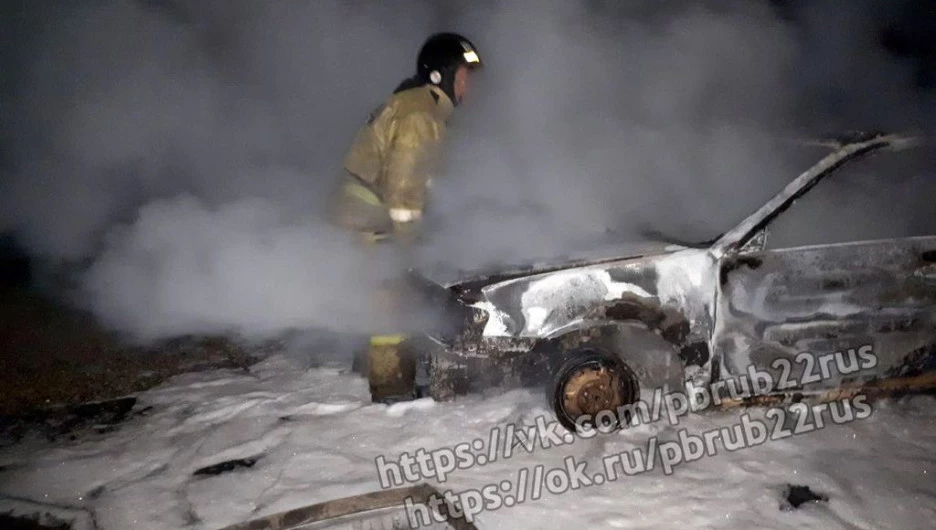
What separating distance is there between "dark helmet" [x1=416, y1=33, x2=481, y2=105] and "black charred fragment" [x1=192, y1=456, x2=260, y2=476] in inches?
100

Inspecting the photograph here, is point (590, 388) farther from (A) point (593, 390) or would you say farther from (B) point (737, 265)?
(B) point (737, 265)

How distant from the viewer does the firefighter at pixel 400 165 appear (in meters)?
3.63

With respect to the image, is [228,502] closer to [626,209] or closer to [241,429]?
[241,429]

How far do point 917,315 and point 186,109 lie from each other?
11.8m

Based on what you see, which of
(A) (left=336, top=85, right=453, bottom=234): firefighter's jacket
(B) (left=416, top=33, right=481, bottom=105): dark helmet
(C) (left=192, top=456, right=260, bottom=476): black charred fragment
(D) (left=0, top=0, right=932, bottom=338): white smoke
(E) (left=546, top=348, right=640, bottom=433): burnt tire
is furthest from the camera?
(D) (left=0, top=0, right=932, bottom=338): white smoke

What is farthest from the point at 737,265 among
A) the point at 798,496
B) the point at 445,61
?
the point at 445,61

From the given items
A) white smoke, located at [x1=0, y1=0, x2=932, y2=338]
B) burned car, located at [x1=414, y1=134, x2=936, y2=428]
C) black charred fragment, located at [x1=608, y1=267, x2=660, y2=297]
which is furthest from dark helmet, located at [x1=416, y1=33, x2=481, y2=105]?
black charred fragment, located at [x1=608, y1=267, x2=660, y2=297]

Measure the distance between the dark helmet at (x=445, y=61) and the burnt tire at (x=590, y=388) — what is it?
6.21ft

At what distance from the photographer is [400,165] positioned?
3.62 m

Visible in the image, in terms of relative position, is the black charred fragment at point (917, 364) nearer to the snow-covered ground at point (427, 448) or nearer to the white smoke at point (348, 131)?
the snow-covered ground at point (427, 448)

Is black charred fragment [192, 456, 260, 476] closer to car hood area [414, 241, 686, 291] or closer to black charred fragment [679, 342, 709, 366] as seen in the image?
car hood area [414, 241, 686, 291]

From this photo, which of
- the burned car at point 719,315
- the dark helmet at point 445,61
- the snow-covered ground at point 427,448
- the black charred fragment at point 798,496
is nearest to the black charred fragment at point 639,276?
the burned car at point 719,315

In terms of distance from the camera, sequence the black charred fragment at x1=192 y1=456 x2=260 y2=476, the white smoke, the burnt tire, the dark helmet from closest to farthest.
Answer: the black charred fragment at x1=192 y1=456 x2=260 y2=476, the burnt tire, the dark helmet, the white smoke

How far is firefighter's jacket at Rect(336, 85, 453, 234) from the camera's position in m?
3.62
